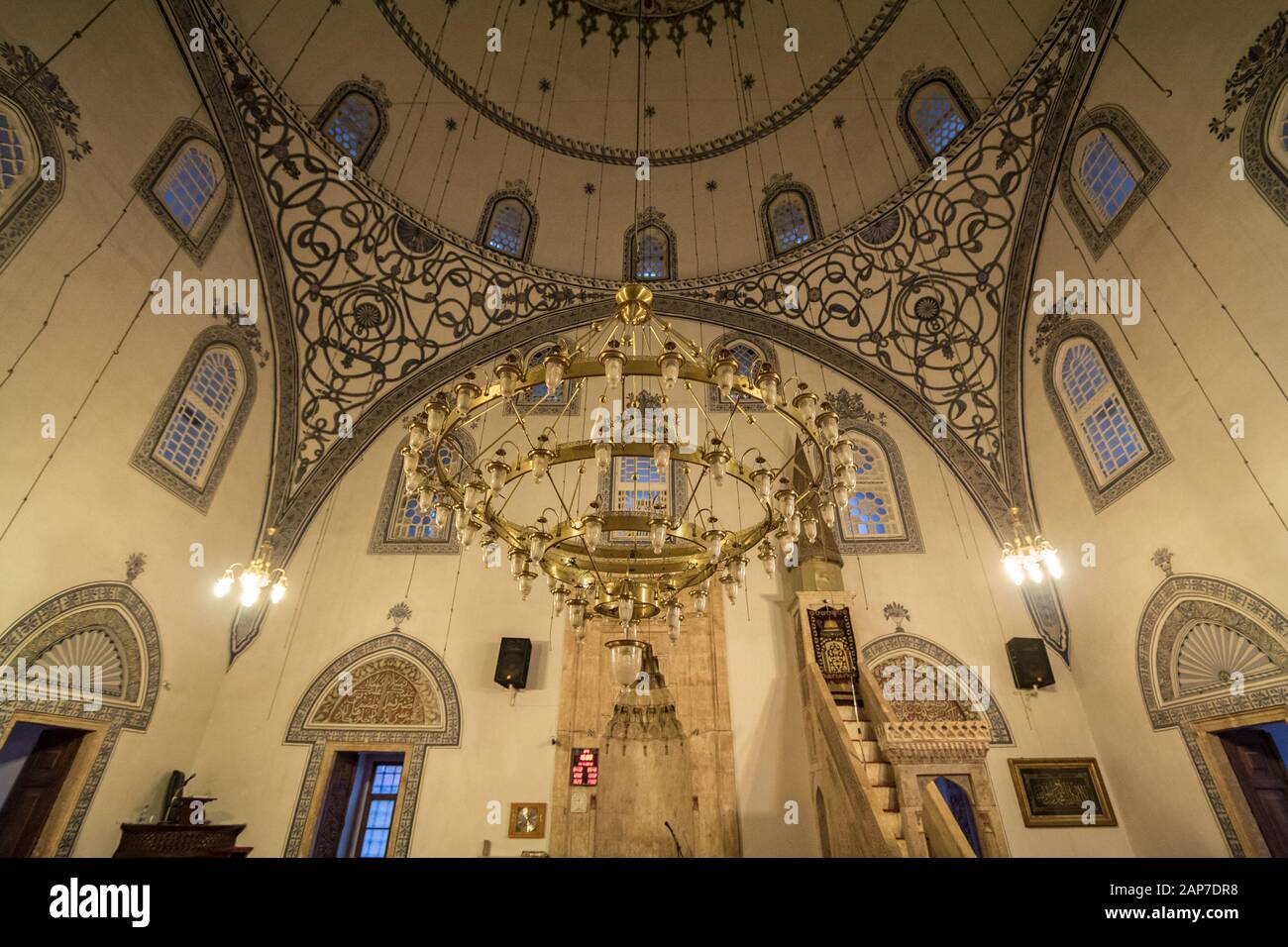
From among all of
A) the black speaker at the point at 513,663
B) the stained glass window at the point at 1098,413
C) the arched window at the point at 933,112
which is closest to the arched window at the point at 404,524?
the black speaker at the point at 513,663

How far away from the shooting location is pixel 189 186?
21.7 feet

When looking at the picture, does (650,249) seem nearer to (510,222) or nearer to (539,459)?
(510,222)

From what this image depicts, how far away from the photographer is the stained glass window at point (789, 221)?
30.9 ft

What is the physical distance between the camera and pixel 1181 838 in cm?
582

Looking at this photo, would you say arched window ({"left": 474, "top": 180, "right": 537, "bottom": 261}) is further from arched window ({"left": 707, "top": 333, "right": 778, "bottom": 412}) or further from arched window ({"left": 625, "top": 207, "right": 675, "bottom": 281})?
arched window ({"left": 707, "top": 333, "right": 778, "bottom": 412})

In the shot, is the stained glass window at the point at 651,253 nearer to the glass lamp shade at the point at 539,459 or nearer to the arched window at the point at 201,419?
the arched window at the point at 201,419

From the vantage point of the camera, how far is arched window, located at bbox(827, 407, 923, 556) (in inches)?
318

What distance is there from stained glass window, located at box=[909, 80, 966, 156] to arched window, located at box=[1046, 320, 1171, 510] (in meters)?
3.17

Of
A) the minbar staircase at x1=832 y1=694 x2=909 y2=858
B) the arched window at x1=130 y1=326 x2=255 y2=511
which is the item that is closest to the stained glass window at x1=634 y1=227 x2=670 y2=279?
the arched window at x1=130 y1=326 x2=255 y2=511

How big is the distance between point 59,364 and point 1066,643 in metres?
11.3

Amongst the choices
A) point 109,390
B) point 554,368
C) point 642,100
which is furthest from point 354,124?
point 554,368

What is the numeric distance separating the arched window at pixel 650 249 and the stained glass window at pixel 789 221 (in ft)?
5.57

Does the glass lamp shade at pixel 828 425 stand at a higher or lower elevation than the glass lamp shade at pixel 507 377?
lower
